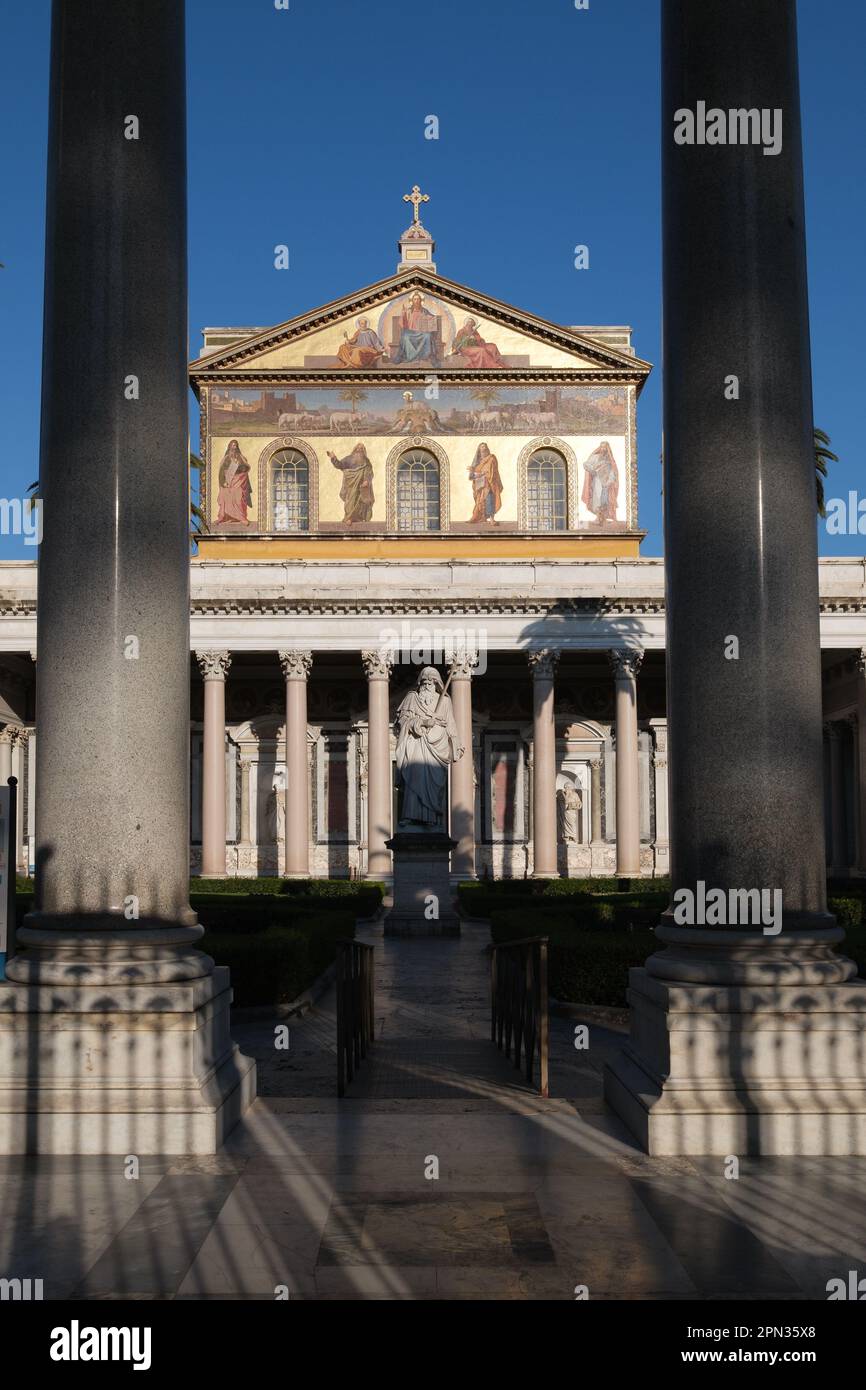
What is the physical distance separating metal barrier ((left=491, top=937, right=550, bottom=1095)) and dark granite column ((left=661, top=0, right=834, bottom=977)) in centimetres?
164

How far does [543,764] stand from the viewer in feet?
126

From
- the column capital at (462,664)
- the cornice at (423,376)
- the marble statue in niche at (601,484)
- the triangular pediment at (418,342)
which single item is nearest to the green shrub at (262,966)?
the column capital at (462,664)

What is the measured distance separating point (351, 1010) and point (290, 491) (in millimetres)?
37361

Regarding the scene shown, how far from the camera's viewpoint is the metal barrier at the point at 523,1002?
7.86m

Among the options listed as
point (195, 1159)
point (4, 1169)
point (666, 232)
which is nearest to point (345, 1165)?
point (195, 1159)

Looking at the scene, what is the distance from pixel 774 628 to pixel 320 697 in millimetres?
38939

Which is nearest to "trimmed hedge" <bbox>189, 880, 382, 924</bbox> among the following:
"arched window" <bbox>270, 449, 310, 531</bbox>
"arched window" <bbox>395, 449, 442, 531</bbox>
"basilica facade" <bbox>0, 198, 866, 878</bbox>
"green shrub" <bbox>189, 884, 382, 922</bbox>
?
"green shrub" <bbox>189, 884, 382, 922</bbox>

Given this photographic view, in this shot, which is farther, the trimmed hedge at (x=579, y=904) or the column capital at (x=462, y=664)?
the column capital at (x=462, y=664)

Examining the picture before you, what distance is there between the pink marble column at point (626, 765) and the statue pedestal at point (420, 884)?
15.6 m

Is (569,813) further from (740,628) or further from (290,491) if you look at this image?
(740,628)

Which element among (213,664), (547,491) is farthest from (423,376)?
(213,664)

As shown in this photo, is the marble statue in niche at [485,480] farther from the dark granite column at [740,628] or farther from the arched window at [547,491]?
the dark granite column at [740,628]

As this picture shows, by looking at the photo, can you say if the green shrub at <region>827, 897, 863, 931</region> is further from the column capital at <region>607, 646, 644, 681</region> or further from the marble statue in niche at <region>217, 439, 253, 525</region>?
the marble statue in niche at <region>217, 439, 253, 525</region>

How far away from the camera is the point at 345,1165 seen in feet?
19.9
